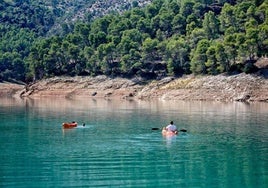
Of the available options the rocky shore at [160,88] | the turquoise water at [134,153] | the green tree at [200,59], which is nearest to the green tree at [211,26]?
the green tree at [200,59]

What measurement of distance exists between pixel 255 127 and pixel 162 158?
98.5 feet

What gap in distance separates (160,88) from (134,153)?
109 meters

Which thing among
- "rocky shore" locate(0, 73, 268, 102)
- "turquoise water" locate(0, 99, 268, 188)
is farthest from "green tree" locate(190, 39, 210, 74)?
"turquoise water" locate(0, 99, 268, 188)

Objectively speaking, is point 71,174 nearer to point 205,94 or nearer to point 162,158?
point 162,158

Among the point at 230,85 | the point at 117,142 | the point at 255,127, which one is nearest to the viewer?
the point at 117,142

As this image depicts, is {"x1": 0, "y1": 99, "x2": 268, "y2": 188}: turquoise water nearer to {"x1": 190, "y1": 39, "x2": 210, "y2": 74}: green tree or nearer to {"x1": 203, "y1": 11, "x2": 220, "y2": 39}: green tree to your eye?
{"x1": 190, "y1": 39, "x2": 210, "y2": 74}: green tree

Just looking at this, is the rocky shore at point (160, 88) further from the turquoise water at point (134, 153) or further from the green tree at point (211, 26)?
the turquoise water at point (134, 153)

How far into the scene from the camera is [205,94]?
485 feet

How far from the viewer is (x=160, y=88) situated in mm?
164125

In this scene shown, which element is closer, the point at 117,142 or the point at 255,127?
the point at 117,142

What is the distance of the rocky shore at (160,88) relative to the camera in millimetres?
143750

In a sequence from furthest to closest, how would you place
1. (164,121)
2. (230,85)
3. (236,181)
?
(230,85) → (164,121) → (236,181)

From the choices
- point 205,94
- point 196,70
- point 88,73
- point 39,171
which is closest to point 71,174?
point 39,171

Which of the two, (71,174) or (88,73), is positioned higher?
(88,73)
